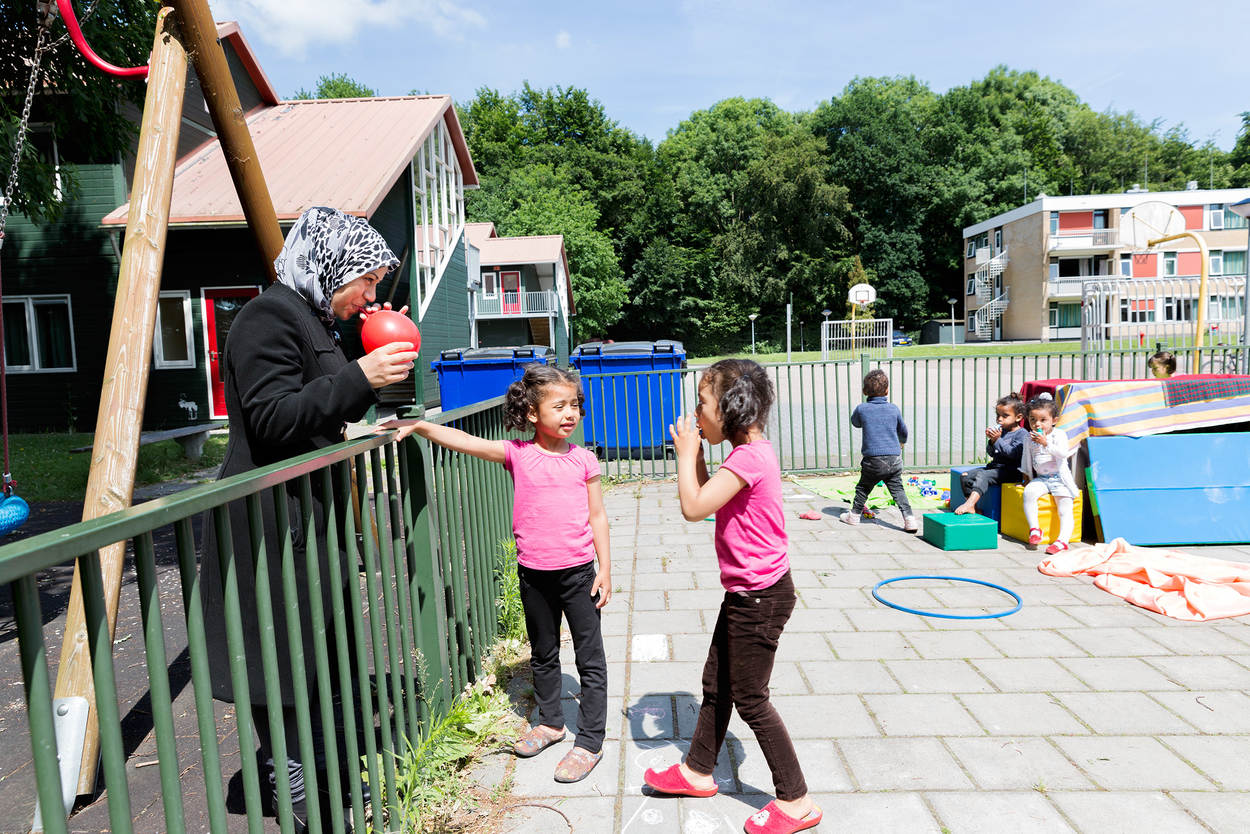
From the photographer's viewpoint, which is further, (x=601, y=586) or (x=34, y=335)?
(x=34, y=335)

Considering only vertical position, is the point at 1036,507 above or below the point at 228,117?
below

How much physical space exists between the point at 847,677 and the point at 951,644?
0.79 metres

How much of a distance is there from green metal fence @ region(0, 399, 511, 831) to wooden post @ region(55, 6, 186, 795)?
629 mm

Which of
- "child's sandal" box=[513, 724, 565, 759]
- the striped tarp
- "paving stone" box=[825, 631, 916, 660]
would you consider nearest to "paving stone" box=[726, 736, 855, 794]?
"child's sandal" box=[513, 724, 565, 759]

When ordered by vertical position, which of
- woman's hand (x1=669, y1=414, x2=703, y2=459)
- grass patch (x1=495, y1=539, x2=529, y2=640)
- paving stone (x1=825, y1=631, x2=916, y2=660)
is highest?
woman's hand (x1=669, y1=414, x2=703, y2=459)

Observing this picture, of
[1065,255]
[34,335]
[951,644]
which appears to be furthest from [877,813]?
[1065,255]

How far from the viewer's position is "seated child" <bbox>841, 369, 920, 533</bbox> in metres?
7.07

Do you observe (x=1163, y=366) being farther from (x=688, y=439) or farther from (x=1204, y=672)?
(x=688, y=439)

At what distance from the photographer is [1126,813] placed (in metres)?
2.70

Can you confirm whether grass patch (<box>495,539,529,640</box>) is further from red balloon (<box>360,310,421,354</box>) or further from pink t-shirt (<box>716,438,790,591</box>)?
red balloon (<box>360,310,421,354</box>)

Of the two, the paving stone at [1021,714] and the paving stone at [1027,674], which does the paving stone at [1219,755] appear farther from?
the paving stone at [1027,674]

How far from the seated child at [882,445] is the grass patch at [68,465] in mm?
8301

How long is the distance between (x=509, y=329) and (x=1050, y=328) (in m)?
32.7

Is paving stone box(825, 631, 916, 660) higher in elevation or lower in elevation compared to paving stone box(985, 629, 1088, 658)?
higher
